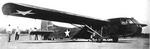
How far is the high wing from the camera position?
11.8 ft

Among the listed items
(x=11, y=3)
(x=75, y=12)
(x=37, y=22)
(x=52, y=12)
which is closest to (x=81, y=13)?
(x=75, y=12)

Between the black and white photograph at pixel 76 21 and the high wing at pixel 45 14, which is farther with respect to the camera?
the black and white photograph at pixel 76 21

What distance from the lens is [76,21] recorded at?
17.5 ft

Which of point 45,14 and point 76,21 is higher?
point 45,14

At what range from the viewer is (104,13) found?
476 cm

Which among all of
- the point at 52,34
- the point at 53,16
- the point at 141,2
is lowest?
the point at 52,34

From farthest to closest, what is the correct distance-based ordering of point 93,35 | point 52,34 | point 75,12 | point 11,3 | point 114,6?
point 52,34
point 93,35
point 75,12
point 114,6
point 11,3

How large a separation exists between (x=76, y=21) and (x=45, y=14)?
3.99ft

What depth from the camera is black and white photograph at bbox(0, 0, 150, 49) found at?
3.70 m

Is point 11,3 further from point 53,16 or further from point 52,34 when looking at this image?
point 52,34

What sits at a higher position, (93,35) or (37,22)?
(37,22)

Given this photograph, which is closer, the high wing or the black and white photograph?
the high wing

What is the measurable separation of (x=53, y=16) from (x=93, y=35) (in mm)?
1437

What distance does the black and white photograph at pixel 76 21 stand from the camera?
12.1 ft
